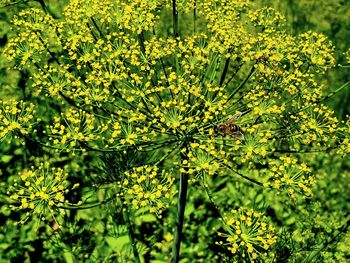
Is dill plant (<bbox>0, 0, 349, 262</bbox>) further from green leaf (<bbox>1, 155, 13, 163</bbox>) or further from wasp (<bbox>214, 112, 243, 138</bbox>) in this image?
green leaf (<bbox>1, 155, 13, 163</bbox>)

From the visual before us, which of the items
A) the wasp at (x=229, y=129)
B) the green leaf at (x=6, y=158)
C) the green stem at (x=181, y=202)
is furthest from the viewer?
the green leaf at (x=6, y=158)

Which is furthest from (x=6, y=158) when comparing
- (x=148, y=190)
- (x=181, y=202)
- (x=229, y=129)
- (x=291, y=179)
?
(x=291, y=179)

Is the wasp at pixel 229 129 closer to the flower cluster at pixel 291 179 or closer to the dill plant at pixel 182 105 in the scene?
the dill plant at pixel 182 105

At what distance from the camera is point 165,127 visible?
16.0 feet

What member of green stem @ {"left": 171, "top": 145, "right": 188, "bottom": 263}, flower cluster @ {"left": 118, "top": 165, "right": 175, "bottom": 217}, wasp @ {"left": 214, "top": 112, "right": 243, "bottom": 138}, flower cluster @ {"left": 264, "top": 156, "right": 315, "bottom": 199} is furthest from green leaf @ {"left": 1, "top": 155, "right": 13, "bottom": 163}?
flower cluster @ {"left": 264, "top": 156, "right": 315, "bottom": 199}

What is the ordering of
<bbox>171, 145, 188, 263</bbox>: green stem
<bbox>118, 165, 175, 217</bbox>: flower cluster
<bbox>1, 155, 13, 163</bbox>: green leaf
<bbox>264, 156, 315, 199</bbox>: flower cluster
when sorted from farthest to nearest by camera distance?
<bbox>1, 155, 13, 163</bbox>: green leaf, <bbox>171, 145, 188, 263</bbox>: green stem, <bbox>264, 156, 315, 199</bbox>: flower cluster, <bbox>118, 165, 175, 217</bbox>: flower cluster

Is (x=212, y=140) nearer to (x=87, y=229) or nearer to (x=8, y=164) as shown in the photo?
(x=87, y=229)

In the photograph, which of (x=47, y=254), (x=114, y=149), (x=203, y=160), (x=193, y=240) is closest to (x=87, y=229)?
(x=47, y=254)

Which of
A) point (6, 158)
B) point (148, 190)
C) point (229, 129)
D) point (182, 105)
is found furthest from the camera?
point (6, 158)

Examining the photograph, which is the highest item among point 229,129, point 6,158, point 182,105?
point 182,105

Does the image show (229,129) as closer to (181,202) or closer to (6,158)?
(181,202)

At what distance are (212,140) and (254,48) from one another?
62.0 inches

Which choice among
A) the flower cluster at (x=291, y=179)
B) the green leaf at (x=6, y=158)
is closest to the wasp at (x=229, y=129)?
the flower cluster at (x=291, y=179)

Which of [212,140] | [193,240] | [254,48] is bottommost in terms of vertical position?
[193,240]
